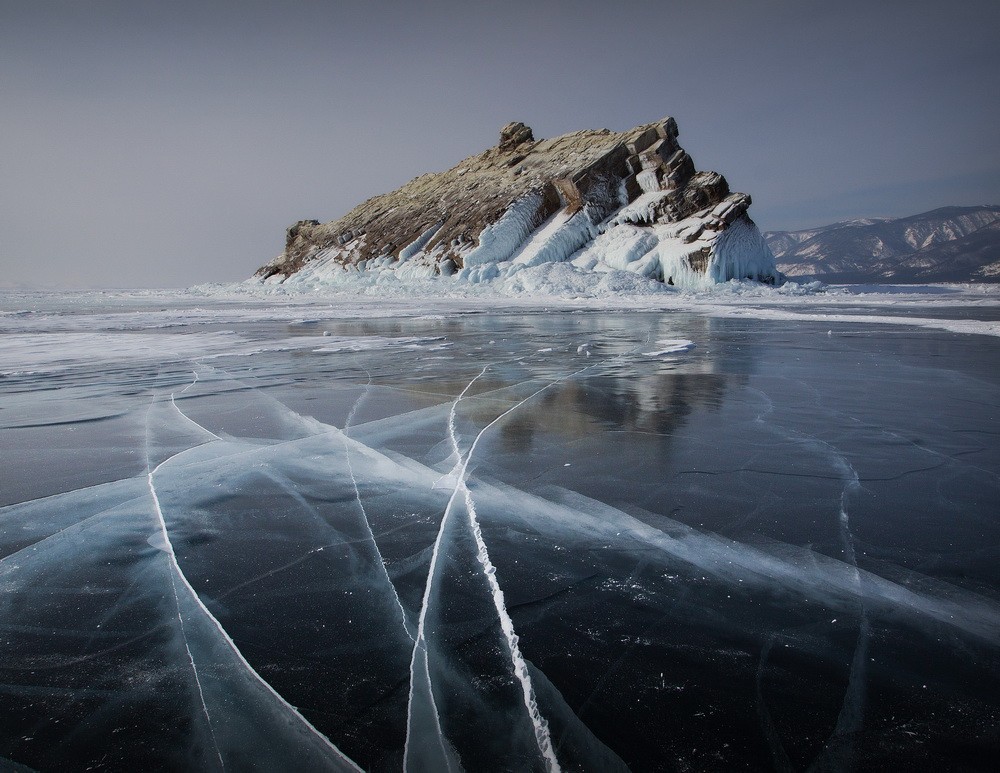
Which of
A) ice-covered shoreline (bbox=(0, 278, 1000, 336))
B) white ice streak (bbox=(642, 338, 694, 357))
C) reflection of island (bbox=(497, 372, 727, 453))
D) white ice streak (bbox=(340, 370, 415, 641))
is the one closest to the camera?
white ice streak (bbox=(340, 370, 415, 641))

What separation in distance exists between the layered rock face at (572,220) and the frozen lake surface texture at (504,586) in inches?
1068

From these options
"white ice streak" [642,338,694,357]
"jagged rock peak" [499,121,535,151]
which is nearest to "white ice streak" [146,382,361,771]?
"white ice streak" [642,338,694,357]

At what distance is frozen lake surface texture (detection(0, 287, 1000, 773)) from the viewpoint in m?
1.52

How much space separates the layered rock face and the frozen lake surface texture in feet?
89.0

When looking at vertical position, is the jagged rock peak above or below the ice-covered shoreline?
above

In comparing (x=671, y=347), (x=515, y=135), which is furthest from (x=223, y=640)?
(x=515, y=135)

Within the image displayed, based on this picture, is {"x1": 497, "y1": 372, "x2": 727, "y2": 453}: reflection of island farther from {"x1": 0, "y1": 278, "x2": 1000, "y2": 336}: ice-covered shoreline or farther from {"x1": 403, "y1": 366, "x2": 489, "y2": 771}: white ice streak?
{"x1": 0, "y1": 278, "x2": 1000, "y2": 336}: ice-covered shoreline

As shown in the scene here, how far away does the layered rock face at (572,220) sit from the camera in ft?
101

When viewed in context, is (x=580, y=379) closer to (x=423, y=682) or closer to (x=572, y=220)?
(x=423, y=682)

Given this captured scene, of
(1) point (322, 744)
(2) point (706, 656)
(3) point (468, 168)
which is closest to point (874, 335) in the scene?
(2) point (706, 656)

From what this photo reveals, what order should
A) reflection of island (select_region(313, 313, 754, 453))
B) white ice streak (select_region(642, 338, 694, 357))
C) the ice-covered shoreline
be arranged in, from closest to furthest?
1. reflection of island (select_region(313, 313, 754, 453))
2. white ice streak (select_region(642, 338, 694, 357))
3. the ice-covered shoreline

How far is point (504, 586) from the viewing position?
7.25 feet

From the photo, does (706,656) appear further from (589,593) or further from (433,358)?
(433,358)

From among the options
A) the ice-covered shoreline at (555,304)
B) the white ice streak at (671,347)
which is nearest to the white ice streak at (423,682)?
the white ice streak at (671,347)
